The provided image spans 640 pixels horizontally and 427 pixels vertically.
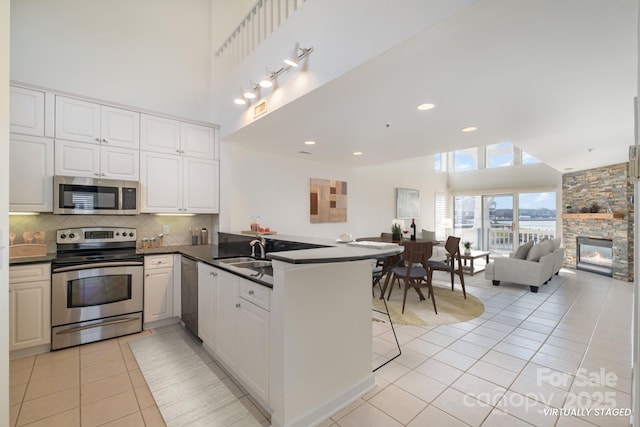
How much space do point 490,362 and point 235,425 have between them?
2214mm

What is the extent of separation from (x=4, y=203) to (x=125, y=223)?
2330mm

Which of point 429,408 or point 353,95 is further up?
point 353,95

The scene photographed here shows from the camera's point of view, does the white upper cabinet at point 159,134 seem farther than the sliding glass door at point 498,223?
No

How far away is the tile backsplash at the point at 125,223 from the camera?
9.87 feet

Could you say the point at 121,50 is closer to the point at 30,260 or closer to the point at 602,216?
the point at 30,260

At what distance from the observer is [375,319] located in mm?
3525

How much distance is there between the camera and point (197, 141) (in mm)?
3881

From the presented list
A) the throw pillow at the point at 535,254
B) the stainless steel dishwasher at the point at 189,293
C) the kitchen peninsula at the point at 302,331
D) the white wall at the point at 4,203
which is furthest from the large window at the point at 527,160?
the white wall at the point at 4,203

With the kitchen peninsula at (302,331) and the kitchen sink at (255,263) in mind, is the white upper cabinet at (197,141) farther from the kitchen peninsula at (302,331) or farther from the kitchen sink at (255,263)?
the kitchen peninsula at (302,331)

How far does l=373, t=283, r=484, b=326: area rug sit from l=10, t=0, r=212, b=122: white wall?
3785 mm

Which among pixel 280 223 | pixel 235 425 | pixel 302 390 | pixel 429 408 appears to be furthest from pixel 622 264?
pixel 235 425

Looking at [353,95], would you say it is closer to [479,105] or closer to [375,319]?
[479,105]

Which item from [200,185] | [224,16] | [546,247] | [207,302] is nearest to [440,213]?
[546,247]

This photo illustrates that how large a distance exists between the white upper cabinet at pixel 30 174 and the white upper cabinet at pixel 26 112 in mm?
76
